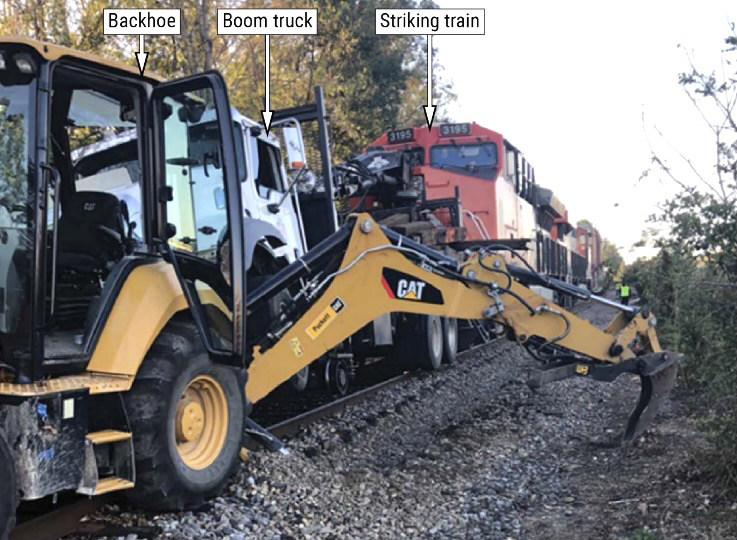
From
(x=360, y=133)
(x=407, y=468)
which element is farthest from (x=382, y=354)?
(x=360, y=133)

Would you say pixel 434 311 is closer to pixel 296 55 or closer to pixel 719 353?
pixel 719 353

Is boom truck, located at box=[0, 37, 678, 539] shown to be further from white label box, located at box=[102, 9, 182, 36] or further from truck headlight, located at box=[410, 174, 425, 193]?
truck headlight, located at box=[410, 174, 425, 193]

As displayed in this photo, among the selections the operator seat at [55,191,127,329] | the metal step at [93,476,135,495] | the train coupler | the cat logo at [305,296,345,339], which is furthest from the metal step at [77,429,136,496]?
the train coupler

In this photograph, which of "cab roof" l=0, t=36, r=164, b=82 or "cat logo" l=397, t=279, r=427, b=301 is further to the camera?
"cat logo" l=397, t=279, r=427, b=301

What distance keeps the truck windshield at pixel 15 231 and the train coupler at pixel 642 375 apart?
4449 mm

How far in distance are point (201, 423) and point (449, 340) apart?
766 centimetres

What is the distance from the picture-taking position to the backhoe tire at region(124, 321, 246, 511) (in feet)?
15.0

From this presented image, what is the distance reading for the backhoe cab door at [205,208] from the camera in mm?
4637

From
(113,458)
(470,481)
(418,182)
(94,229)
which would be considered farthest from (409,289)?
(418,182)

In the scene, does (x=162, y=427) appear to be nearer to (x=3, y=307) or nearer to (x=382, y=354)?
(x=3, y=307)

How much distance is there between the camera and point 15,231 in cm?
401

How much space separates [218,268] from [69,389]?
3.80ft

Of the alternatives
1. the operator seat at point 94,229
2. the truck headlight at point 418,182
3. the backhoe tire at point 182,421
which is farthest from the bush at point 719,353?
the truck headlight at point 418,182

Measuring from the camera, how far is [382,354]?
11367 millimetres
